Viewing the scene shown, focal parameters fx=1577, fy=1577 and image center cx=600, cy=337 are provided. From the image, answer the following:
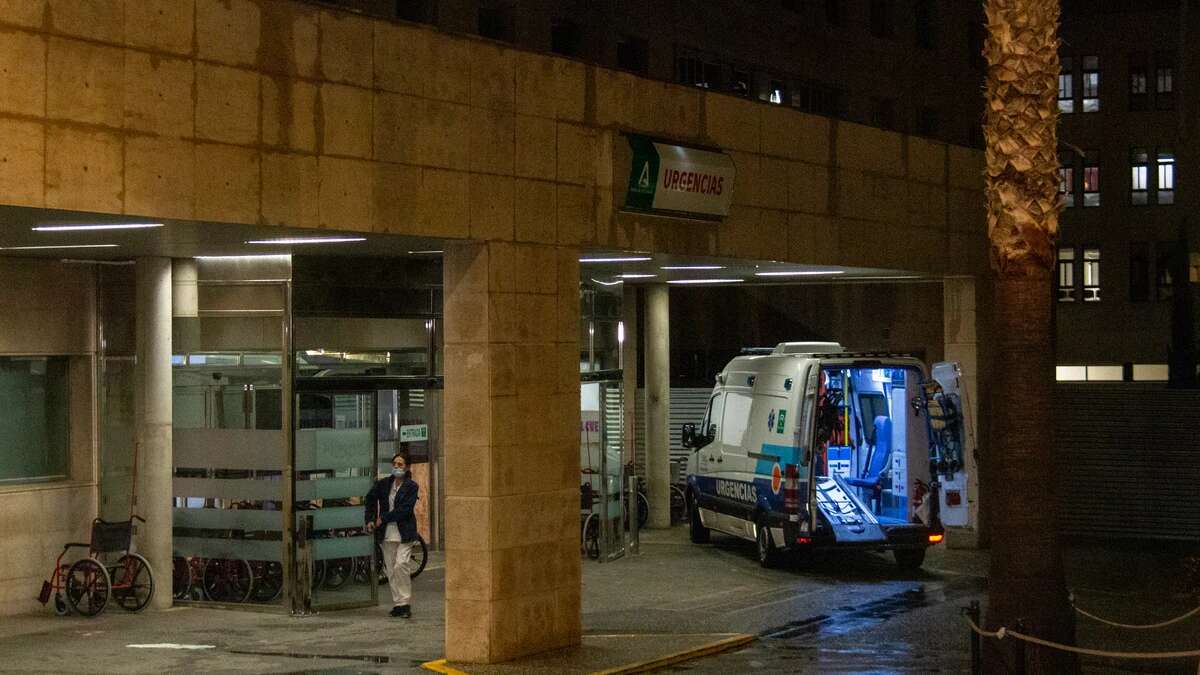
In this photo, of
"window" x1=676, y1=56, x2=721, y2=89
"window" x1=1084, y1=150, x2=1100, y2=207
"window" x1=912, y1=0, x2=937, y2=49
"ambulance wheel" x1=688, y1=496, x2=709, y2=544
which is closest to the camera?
"ambulance wheel" x1=688, y1=496, x2=709, y2=544

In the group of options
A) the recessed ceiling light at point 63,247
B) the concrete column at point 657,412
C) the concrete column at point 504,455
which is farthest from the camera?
the concrete column at point 657,412

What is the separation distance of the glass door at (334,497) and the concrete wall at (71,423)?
2.56 meters

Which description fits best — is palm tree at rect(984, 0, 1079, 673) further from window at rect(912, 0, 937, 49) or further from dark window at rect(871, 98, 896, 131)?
window at rect(912, 0, 937, 49)

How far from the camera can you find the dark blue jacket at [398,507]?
627 inches

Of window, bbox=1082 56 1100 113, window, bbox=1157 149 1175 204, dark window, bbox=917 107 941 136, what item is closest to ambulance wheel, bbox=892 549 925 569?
dark window, bbox=917 107 941 136

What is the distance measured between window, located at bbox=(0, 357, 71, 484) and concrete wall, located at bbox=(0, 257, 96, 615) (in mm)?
108

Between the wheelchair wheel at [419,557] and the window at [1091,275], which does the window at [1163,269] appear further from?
the wheelchair wheel at [419,557]

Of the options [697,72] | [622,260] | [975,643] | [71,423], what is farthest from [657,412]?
[975,643]

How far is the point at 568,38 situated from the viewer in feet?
87.9

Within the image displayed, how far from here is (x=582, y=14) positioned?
2667 centimetres

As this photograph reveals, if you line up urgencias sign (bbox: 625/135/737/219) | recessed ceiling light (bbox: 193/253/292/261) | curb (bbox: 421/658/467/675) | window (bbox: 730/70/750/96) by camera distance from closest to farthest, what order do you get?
curb (bbox: 421/658/467/675)
urgencias sign (bbox: 625/135/737/219)
recessed ceiling light (bbox: 193/253/292/261)
window (bbox: 730/70/750/96)

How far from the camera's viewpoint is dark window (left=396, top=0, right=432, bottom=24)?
24.4 metres

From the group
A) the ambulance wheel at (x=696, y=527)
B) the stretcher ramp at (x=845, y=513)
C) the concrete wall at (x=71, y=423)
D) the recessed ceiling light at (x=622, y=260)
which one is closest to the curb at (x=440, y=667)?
the recessed ceiling light at (x=622, y=260)

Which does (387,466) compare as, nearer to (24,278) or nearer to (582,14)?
(24,278)
